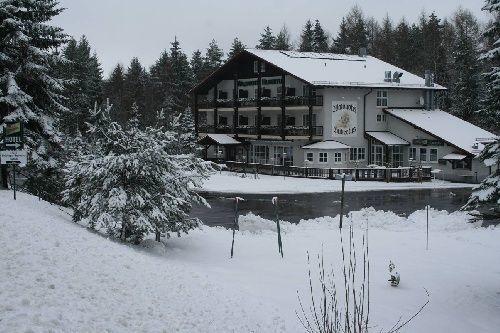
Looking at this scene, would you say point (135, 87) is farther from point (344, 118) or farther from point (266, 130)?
point (344, 118)

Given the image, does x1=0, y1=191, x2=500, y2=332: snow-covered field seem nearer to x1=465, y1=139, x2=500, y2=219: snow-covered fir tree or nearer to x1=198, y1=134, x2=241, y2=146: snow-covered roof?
x1=465, y1=139, x2=500, y2=219: snow-covered fir tree

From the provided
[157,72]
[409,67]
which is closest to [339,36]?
[409,67]

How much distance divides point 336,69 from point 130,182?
3682 cm

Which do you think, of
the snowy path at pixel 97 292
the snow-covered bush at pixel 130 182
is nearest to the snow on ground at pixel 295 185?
the snow-covered bush at pixel 130 182

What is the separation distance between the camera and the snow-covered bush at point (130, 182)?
1437 cm

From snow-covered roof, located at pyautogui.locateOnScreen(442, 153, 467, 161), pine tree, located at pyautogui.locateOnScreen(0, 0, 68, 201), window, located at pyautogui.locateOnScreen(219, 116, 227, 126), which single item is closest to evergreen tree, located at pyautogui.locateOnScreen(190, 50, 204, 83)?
window, located at pyautogui.locateOnScreen(219, 116, 227, 126)

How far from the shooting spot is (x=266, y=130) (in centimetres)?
4900

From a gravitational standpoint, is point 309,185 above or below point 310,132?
below

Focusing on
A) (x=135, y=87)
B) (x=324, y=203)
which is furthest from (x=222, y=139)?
(x=135, y=87)

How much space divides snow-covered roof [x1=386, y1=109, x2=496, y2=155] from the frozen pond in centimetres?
543

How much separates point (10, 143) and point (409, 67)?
65243mm

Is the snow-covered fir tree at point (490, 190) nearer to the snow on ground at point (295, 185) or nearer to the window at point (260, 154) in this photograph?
the snow on ground at point (295, 185)

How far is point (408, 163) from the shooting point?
148ft

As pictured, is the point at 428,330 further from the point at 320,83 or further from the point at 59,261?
the point at 320,83
